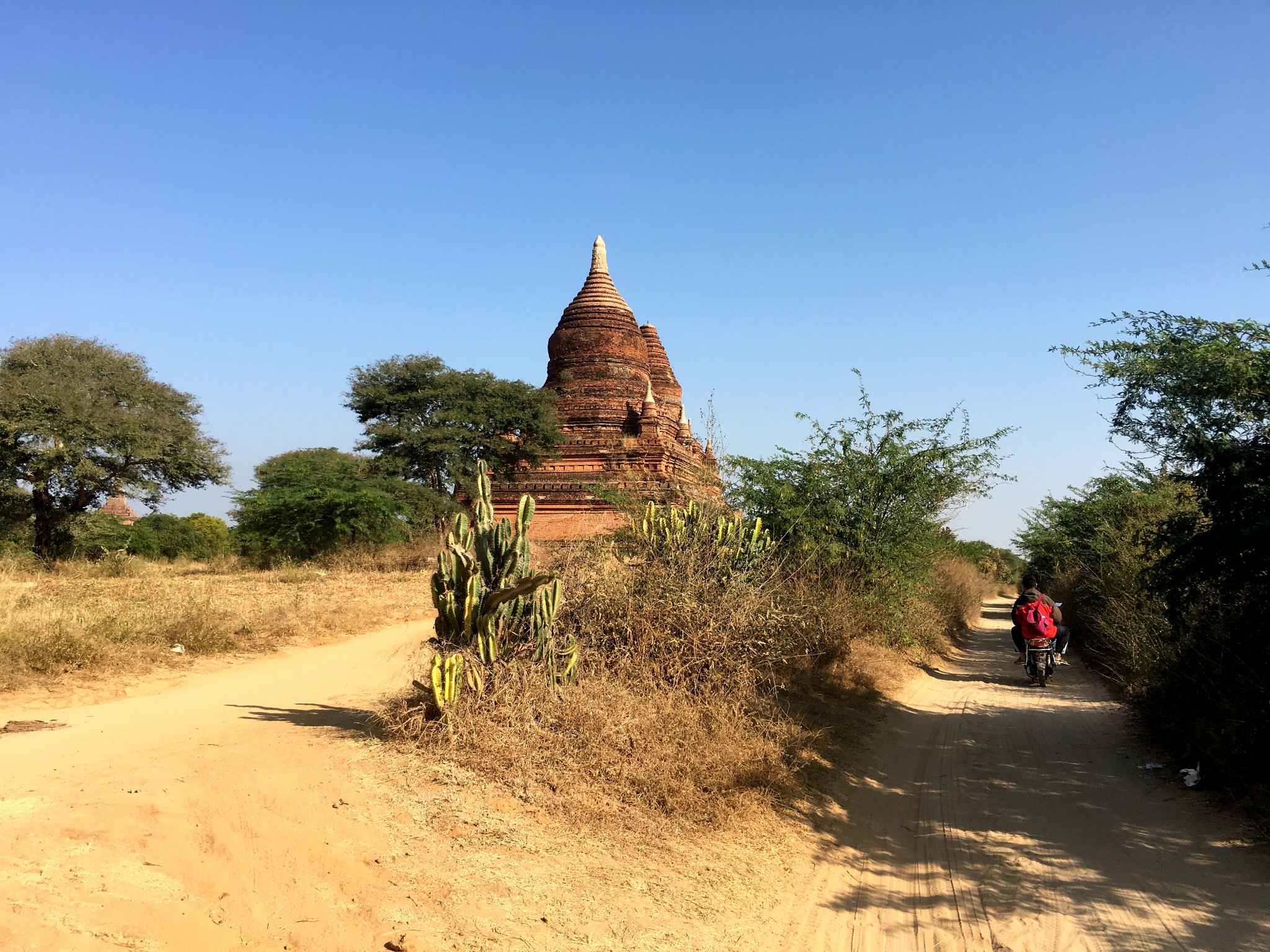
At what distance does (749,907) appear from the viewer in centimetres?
443

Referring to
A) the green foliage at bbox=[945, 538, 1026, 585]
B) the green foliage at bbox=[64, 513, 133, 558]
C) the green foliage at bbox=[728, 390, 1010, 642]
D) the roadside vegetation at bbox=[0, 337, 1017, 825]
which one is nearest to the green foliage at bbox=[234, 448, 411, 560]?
the roadside vegetation at bbox=[0, 337, 1017, 825]

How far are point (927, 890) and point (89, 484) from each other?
19.0m

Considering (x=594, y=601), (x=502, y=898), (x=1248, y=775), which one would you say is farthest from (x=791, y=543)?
(x=502, y=898)

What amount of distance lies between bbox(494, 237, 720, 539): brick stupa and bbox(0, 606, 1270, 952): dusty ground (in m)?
15.4

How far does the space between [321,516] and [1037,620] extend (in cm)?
1560

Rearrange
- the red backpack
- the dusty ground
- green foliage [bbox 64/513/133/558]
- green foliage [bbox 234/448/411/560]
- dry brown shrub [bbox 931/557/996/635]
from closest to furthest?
the dusty ground → the red backpack → dry brown shrub [bbox 931/557/996/635] → green foliage [bbox 64/513/133/558] → green foliage [bbox 234/448/411/560]

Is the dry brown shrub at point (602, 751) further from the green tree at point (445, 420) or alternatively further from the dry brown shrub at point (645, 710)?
the green tree at point (445, 420)

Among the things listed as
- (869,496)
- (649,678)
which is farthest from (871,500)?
(649,678)

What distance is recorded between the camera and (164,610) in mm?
10055

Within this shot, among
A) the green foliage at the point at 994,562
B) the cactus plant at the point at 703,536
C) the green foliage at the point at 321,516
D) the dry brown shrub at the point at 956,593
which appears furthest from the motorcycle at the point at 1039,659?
the green foliage at the point at 994,562

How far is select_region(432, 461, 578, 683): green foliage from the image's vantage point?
19.2 feet

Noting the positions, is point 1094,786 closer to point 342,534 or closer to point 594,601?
point 594,601

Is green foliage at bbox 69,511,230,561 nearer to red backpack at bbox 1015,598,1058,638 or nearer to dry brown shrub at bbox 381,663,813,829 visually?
dry brown shrub at bbox 381,663,813,829

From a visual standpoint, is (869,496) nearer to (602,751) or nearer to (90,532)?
(602,751)
